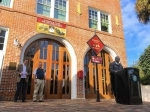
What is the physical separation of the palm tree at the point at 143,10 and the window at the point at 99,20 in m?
2.64

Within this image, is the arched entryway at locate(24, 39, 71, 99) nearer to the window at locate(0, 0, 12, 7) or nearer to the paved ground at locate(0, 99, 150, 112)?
the window at locate(0, 0, 12, 7)

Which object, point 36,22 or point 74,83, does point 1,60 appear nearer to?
point 36,22

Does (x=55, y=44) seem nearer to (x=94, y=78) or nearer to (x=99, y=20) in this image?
(x=94, y=78)

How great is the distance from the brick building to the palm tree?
2.54 metres

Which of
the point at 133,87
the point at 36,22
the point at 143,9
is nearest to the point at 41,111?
the point at 133,87

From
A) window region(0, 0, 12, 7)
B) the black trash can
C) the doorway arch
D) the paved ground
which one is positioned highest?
window region(0, 0, 12, 7)

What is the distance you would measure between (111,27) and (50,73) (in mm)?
6599

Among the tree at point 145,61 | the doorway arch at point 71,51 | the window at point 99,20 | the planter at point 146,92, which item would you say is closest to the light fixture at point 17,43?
the doorway arch at point 71,51

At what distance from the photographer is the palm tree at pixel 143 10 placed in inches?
436

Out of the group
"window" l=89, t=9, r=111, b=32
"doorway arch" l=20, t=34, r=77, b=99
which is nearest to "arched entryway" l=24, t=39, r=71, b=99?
"doorway arch" l=20, t=34, r=77, b=99

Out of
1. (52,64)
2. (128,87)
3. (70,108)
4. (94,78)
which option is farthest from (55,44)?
(70,108)

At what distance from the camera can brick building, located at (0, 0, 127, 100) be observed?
8.98 metres

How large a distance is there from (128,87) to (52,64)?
5.37 metres

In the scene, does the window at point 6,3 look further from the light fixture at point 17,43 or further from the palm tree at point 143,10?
the palm tree at point 143,10
